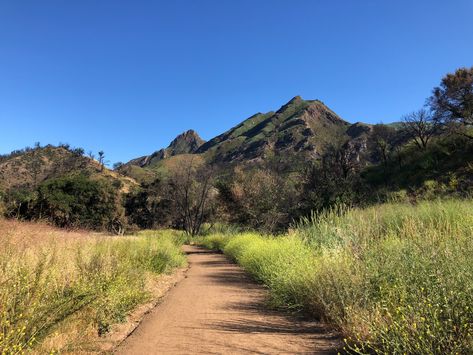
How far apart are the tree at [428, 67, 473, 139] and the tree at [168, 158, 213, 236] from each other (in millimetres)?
23865

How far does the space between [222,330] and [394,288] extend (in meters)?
2.78

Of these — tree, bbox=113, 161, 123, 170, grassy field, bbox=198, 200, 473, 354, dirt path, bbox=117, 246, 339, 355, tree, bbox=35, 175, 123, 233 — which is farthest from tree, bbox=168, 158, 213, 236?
tree, bbox=113, 161, 123, 170

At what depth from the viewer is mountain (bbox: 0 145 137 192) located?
69.0m

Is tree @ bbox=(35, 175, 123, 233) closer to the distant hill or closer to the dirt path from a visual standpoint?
the dirt path

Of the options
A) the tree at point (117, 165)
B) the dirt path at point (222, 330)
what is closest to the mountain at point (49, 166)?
the tree at point (117, 165)

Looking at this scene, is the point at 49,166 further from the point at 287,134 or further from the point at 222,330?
the point at 287,134

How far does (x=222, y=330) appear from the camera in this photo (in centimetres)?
614

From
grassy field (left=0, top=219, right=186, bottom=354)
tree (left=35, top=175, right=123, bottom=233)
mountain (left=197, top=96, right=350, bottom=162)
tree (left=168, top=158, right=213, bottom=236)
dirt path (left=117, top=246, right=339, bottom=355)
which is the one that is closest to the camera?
grassy field (left=0, top=219, right=186, bottom=354)

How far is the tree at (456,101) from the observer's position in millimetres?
34125

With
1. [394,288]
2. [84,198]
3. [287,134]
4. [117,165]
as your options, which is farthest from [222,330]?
[287,134]

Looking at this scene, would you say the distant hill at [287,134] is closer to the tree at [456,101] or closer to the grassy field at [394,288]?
the tree at [456,101]

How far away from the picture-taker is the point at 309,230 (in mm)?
12062

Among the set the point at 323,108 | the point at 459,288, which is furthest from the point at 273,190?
the point at 323,108

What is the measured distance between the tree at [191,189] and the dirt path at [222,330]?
32.4 metres
